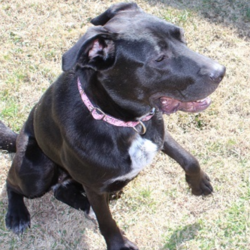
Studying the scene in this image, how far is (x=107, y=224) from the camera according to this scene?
3.38 meters

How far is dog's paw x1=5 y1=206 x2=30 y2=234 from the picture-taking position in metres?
3.74

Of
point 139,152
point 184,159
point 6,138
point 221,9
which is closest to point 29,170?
point 6,138

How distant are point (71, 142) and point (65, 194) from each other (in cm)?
98

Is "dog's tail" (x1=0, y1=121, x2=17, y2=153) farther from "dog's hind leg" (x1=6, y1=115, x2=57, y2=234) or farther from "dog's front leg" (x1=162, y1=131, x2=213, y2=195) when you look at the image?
"dog's front leg" (x1=162, y1=131, x2=213, y2=195)

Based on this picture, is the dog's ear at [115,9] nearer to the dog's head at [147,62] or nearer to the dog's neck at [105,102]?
the dog's head at [147,62]

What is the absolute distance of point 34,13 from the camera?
5.22 m

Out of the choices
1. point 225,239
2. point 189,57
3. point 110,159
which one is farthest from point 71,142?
point 225,239

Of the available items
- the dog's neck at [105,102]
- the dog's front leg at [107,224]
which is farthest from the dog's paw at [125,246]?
the dog's neck at [105,102]

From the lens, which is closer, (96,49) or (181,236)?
(96,49)

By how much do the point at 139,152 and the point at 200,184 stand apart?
94 cm

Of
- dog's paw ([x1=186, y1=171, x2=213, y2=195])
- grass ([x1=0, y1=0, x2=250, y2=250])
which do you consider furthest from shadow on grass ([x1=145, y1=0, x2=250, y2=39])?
dog's paw ([x1=186, y1=171, x2=213, y2=195])

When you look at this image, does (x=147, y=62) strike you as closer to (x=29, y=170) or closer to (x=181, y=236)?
(x=29, y=170)

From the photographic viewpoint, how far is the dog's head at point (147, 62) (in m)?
2.54

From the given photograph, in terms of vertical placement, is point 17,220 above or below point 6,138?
below
